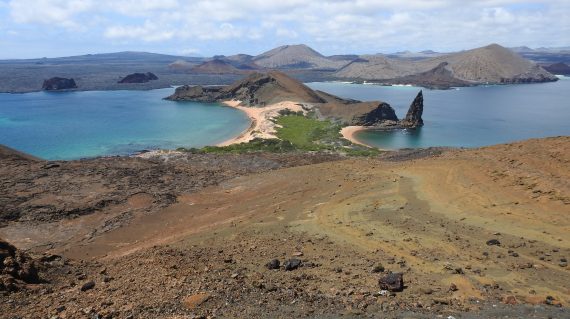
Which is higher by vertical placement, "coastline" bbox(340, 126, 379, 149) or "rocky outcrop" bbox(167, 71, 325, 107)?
"rocky outcrop" bbox(167, 71, 325, 107)

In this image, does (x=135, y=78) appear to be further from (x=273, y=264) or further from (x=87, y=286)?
(x=273, y=264)

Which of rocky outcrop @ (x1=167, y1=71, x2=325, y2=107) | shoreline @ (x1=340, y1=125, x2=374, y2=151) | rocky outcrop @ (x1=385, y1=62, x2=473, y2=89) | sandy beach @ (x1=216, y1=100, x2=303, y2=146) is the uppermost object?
rocky outcrop @ (x1=385, y1=62, x2=473, y2=89)

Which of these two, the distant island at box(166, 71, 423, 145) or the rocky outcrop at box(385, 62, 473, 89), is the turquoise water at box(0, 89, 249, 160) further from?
the rocky outcrop at box(385, 62, 473, 89)

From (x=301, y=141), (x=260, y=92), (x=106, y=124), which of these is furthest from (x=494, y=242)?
(x=260, y=92)

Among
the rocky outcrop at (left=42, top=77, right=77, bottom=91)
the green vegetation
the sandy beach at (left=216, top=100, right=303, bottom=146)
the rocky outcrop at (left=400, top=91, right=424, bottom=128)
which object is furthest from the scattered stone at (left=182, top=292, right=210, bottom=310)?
the rocky outcrop at (left=42, top=77, right=77, bottom=91)

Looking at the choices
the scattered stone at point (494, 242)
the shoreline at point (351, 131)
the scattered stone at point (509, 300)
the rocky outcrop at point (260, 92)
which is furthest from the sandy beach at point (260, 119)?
the scattered stone at point (509, 300)

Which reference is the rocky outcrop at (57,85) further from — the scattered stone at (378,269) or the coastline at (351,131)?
the scattered stone at (378,269)
